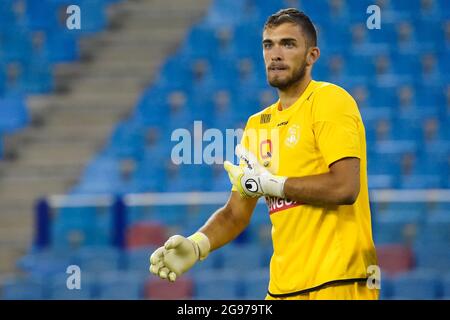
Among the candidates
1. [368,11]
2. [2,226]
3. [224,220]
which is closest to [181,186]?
[2,226]

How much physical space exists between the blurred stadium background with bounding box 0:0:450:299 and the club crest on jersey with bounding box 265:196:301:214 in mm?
3776

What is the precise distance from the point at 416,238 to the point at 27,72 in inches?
214

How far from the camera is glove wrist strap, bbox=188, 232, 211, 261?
423 cm

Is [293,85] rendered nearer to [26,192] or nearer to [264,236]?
[264,236]

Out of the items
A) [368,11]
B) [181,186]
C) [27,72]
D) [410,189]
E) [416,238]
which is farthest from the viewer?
[27,72]

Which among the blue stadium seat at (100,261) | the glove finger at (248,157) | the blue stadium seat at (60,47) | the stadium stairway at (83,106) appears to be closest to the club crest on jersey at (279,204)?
the glove finger at (248,157)

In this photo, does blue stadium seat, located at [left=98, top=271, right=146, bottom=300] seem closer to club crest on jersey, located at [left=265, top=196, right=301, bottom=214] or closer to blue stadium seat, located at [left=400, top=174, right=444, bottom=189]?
blue stadium seat, located at [left=400, top=174, right=444, bottom=189]

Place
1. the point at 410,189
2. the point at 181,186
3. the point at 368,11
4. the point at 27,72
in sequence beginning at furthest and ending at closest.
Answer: the point at 27,72, the point at 368,11, the point at 181,186, the point at 410,189

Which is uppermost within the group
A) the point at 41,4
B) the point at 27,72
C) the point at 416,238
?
the point at 41,4

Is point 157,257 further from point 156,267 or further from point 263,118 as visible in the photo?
point 263,118

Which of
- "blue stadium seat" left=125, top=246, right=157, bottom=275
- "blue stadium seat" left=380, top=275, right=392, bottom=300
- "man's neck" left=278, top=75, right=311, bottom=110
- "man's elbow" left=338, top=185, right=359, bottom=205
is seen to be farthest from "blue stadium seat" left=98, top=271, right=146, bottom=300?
"man's elbow" left=338, top=185, right=359, bottom=205

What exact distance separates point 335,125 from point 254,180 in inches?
15.6

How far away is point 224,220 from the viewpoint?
4391mm

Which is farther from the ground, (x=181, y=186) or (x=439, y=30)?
(x=439, y=30)
